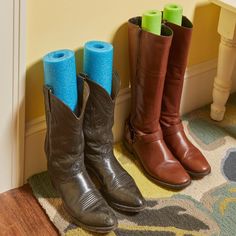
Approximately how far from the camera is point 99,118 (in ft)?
4.00

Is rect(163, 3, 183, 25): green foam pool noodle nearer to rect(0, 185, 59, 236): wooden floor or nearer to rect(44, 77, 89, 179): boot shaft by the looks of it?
rect(44, 77, 89, 179): boot shaft

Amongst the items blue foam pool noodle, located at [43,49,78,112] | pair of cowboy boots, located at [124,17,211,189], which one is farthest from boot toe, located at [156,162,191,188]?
blue foam pool noodle, located at [43,49,78,112]

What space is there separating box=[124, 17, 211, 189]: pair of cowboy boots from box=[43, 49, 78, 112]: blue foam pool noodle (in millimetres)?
217

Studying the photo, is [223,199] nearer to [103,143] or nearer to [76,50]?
[103,143]

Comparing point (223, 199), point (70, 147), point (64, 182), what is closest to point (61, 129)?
point (70, 147)

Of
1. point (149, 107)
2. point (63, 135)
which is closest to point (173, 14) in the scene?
point (149, 107)

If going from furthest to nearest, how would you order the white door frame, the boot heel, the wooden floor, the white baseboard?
1. the boot heel
2. the white baseboard
3. the wooden floor
4. the white door frame

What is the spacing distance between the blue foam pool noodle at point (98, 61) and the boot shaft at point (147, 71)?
0.10 m

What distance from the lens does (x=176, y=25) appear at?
130 cm

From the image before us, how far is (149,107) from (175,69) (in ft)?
0.46

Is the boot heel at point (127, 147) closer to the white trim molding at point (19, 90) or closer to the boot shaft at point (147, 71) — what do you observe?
the boot shaft at point (147, 71)

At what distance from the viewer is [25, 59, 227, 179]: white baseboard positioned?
1.27 m

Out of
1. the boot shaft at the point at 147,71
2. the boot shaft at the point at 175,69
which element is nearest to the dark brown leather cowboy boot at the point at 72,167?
the boot shaft at the point at 147,71

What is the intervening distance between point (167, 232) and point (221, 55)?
64 centimetres
